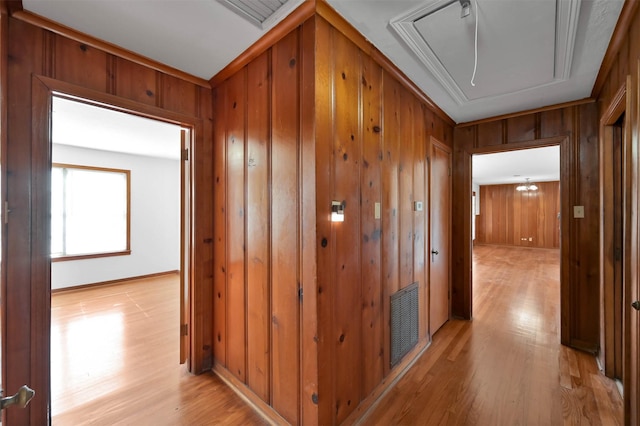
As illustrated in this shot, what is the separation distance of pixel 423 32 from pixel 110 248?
595 cm

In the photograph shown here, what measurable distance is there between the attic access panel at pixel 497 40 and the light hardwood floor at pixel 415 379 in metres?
2.50

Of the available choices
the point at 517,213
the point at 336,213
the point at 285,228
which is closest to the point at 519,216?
the point at 517,213

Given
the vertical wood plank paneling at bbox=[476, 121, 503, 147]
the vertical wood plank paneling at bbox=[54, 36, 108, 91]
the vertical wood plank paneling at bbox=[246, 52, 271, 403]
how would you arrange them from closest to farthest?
the vertical wood plank paneling at bbox=[54, 36, 108, 91] < the vertical wood plank paneling at bbox=[246, 52, 271, 403] < the vertical wood plank paneling at bbox=[476, 121, 503, 147]

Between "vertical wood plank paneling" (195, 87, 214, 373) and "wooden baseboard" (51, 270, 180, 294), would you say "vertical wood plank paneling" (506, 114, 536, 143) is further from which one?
"wooden baseboard" (51, 270, 180, 294)

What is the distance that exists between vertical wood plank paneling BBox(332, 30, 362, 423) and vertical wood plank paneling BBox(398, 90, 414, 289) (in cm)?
68

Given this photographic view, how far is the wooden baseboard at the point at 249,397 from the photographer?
1.71 meters

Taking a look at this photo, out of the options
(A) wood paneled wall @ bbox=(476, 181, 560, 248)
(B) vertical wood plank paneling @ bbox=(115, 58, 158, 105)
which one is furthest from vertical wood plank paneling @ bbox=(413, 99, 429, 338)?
(A) wood paneled wall @ bbox=(476, 181, 560, 248)

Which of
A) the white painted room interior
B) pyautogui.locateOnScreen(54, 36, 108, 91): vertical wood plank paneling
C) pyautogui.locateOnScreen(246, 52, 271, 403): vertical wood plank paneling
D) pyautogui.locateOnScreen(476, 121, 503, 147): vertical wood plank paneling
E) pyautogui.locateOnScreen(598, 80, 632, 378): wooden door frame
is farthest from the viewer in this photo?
the white painted room interior

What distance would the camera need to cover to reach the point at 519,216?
375 inches

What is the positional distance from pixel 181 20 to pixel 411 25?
1367 millimetres

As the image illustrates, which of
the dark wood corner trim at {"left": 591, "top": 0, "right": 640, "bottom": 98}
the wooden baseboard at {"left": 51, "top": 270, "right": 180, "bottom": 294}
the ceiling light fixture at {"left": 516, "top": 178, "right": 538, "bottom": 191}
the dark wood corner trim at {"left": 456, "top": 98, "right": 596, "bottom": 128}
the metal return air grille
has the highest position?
the dark wood corner trim at {"left": 456, "top": 98, "right": 596, "bottom": 128}

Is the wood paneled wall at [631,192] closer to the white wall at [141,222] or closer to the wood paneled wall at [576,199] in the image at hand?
the wood paneled wall at [576,199]

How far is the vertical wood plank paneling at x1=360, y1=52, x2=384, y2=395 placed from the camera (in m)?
1.80

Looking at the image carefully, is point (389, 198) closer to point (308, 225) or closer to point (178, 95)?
point (308, 225)
